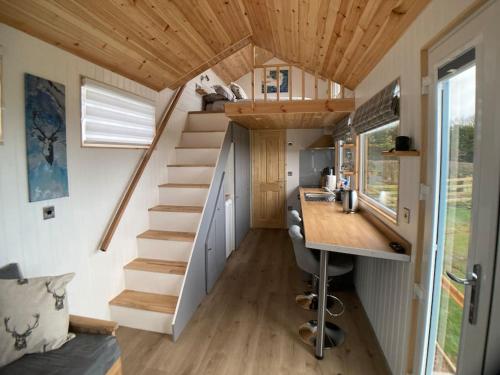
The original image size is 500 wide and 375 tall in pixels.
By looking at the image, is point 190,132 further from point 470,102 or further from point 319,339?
point 470,102

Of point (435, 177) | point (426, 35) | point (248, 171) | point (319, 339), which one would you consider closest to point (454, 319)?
point (435, 177)

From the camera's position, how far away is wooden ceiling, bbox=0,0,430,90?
72.6 inches

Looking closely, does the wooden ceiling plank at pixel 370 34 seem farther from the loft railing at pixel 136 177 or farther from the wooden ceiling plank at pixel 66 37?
the loft railing at pixel 136 177

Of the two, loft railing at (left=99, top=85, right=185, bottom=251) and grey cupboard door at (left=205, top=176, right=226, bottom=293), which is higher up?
loft railing at (left=99, top=85, right=185, bottom=251)

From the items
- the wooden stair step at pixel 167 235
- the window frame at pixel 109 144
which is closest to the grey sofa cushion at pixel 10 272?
the window frame at pixel 109 144

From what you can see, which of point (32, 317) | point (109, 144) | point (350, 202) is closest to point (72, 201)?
point (109, 144)

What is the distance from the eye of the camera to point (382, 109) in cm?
221

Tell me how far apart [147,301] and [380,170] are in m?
2.64

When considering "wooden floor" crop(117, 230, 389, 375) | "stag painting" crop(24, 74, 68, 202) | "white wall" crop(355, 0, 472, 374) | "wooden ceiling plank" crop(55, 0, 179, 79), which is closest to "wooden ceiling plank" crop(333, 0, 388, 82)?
"white wall" crop(355, 0, 472, 374)

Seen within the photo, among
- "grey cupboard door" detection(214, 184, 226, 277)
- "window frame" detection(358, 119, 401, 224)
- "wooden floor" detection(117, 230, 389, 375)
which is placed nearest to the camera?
"wooden floor" detection(117, 230, 389, 375)

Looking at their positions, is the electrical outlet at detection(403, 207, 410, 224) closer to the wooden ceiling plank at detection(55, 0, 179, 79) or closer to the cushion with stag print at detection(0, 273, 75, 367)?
the cushion with stag print at detection(0, 273, 75, 367)

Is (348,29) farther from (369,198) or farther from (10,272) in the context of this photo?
(10,272)

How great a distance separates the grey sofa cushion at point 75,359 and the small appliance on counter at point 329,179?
4.28 m

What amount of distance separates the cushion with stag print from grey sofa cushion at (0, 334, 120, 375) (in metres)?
0.05
